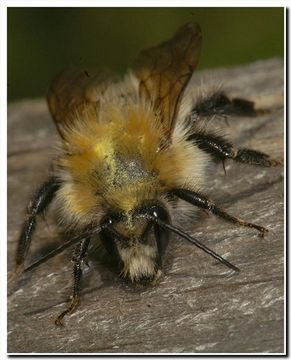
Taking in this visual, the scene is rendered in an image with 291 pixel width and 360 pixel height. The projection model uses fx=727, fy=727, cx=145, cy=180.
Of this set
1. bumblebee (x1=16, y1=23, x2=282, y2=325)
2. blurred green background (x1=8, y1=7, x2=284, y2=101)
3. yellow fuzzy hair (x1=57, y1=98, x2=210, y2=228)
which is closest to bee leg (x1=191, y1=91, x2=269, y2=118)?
bumblebee (x1=16, y1=23, x2=282, y2=325)

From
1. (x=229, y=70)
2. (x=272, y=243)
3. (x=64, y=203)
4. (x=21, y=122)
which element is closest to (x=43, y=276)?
(x=64, y=203)

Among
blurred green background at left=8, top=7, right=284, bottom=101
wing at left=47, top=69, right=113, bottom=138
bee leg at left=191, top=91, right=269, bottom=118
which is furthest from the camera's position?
blurred green background at left=8, top=7, right=284, bottom=101

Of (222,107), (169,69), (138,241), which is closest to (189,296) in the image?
(138,241)

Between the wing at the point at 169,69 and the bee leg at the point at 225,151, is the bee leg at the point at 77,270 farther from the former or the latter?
the bee leg at the point at 225,151

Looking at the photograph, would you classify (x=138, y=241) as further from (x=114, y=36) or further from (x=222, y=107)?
(x=114, y=36)

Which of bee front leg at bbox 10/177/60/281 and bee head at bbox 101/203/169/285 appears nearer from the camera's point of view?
bee head at bbox 101/203/169/285

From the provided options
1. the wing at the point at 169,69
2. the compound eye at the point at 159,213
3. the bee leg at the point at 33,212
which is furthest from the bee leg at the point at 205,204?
the bee leg at the point at 33,212

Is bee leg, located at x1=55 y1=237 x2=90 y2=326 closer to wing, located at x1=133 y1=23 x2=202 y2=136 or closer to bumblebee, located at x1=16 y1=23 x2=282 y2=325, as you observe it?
bumblebee, located at x1=16 y1=23 x2=282 y2=325

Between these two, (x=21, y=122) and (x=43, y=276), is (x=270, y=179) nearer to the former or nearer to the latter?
(x=43, y=276)
